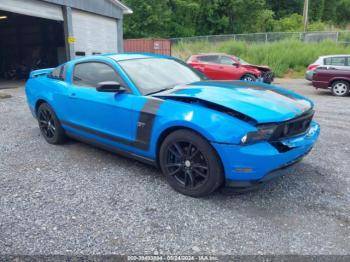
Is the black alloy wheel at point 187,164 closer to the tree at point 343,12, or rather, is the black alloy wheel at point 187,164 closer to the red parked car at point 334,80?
the red parked car at point 334,80

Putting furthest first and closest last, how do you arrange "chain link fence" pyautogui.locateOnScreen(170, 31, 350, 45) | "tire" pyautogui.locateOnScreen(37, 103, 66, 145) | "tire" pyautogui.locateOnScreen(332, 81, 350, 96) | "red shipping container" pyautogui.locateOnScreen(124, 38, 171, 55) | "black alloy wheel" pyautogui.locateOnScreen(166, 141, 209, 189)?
"red shipping container" pyautogui.locateOnScreen(124, 38, 171, 55), "chain link fence" pyautogui.locateOnScreen(170, 31, 350, 45), "tire" pyautogui.locateOnScreen(332, 81, 350, 96), "tire" pyautogui.locateOnScreen(37, 103, 66, 145), "black alloy wheel" pyautogui.locateOnScreen(166, 141, 209, 189)

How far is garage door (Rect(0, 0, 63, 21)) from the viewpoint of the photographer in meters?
12.1

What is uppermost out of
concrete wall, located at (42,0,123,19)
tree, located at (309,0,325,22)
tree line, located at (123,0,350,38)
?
tree, located at (309,0,325,22)

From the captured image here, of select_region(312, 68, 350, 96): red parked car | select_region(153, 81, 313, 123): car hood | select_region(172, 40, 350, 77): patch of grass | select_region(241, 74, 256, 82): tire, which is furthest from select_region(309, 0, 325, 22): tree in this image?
select_region(153, 81, 313, 123): car hood

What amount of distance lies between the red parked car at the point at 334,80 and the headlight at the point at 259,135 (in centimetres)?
992

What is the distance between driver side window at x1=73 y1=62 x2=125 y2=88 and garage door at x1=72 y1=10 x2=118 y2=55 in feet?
40.2

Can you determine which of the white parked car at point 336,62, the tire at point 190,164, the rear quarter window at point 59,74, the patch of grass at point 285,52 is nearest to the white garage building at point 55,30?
the patch of grass at point 285,52

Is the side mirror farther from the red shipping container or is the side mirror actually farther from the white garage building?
the red shipping container

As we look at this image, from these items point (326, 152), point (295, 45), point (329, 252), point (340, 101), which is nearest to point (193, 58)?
point (340, 101)

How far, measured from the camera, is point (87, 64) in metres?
4.62

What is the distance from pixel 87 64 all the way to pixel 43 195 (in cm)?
200

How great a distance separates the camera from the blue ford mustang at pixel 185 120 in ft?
9.95

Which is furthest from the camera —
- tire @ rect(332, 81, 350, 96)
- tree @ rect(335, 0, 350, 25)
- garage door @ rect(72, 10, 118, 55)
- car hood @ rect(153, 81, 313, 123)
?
tree @ rect(335, 0, 350, 25)

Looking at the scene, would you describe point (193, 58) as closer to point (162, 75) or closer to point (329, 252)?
point (162, 75)
